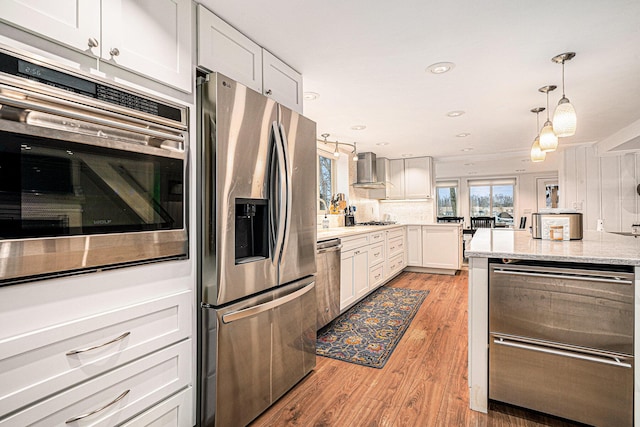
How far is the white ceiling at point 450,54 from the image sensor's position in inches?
67.2

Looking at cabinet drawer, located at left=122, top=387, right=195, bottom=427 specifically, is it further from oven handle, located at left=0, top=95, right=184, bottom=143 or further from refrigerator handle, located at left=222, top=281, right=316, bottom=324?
oven handle, located at left=0, top=95, right=184, bottom=143

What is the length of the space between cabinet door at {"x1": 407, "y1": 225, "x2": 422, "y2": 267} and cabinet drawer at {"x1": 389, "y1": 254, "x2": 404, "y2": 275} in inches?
13.9

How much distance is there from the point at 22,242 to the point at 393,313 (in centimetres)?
323

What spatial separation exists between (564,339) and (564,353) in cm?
7

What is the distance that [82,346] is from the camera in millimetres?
1139

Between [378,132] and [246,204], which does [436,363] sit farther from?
[378,132]

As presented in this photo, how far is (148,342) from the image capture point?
134 centimetres

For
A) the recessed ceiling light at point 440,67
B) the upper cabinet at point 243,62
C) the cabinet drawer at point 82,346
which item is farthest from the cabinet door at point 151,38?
the recessed ceiling light at point 440,67

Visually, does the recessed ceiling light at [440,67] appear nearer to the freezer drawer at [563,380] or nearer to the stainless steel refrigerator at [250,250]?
the stainless steel refrigerator at [250,250]

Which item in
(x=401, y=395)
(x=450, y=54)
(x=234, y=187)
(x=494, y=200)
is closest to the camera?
(x=234, y=187)

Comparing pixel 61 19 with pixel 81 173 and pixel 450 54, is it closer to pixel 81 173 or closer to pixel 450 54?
pixel 81 173

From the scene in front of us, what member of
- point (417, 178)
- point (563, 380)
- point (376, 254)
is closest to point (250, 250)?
point (563, 380)

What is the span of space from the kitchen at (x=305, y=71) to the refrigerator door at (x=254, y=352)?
106 millimetres

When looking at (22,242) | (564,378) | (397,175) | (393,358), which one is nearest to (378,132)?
(397,175)
